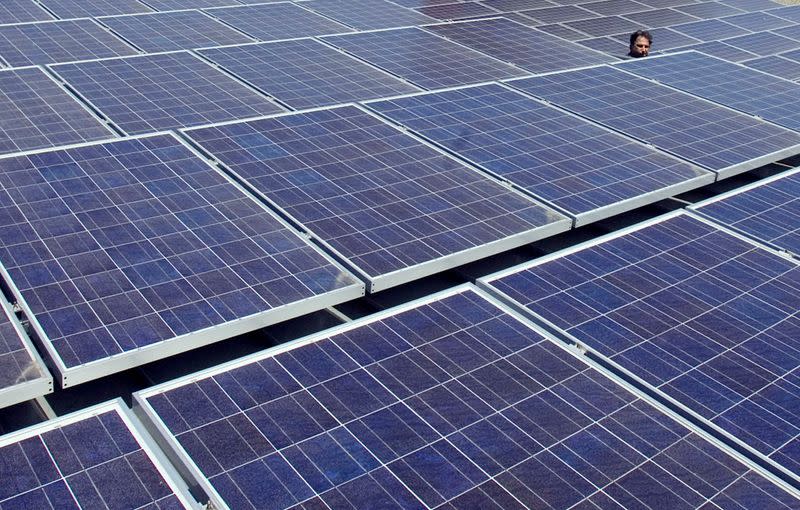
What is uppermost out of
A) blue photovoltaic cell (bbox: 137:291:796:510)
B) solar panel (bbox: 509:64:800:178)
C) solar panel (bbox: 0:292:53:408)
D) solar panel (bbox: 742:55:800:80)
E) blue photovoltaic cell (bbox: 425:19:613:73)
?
solar panel (bbox: 0:292:53:408)

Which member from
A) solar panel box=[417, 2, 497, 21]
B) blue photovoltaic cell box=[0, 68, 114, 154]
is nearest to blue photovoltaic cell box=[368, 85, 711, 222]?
blue photovoltaic cell box=[0, 68, 114, 154]

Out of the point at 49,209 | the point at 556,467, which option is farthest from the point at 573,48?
the point at 556,467

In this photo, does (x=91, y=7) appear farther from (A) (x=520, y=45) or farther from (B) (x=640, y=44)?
(B) (x=640, y=44)

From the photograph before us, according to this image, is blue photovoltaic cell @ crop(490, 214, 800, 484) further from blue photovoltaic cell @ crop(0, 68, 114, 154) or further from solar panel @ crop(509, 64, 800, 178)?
blue photovoltaic cell @ crop(0, 68, 114, 154)

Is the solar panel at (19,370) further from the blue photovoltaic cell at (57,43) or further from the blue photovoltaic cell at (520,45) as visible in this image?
the blue photovoltaic cell at (520,45)

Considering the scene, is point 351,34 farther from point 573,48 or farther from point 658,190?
point 658,190

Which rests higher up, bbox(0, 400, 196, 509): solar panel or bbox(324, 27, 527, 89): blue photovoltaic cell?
bbox(0, 400, 196, 509): solar panel
